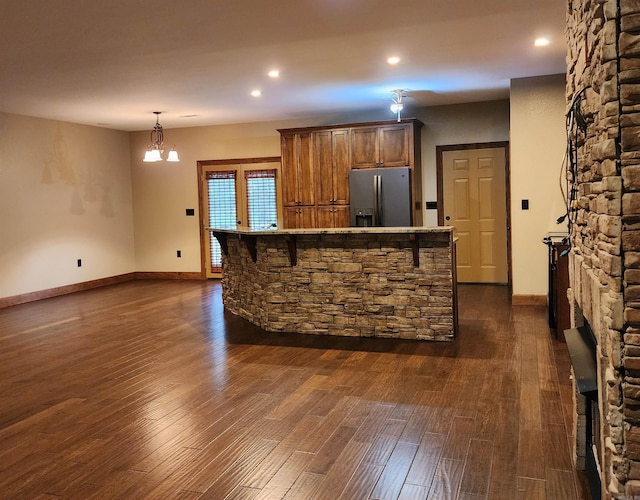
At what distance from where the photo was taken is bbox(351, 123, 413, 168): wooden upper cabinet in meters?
7.70

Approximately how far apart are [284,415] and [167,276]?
7.08 meters

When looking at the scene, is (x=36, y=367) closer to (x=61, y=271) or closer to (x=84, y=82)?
(x=84, y=82)

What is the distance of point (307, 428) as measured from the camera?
10.5 feet

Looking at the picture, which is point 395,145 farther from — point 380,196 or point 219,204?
point 219,204

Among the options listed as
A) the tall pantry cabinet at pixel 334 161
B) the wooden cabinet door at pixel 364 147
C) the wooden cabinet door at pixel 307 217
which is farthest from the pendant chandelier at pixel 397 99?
the wooden cabinet door at pixel 307 217

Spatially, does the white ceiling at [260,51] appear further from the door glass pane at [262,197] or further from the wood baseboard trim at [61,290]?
the wood baseboard trim at [61,290]

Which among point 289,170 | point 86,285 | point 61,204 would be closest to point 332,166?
point 289,170

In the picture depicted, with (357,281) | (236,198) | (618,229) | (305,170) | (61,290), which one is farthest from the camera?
(236,198)

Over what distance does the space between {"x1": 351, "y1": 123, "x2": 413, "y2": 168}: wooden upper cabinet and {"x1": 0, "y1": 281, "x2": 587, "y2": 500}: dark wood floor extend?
285 centimetres

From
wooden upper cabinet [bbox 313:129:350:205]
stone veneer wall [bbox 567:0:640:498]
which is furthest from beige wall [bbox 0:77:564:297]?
stone veneer wall [bbox 567:0:640:498]

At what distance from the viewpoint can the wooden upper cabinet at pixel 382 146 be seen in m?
7.70

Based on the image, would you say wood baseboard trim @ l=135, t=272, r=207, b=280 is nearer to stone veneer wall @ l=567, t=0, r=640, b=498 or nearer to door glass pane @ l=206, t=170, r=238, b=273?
door glass pane @ l=206, t=170, r=238, b=273

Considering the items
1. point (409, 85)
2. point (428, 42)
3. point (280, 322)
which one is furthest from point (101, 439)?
point (409, 85)

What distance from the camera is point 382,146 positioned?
781 cm
